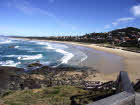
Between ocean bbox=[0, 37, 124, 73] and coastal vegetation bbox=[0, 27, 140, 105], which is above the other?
coastal vegetation bbox=[0, 27, 140, 105]

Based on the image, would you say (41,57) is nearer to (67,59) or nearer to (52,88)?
(67,59)

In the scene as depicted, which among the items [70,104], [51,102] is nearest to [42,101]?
[51,102]

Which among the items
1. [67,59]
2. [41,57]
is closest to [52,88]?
[67,59]

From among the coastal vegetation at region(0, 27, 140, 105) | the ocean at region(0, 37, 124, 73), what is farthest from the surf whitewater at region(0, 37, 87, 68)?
the coastal vegetation at region(0, 27, 140, 105)

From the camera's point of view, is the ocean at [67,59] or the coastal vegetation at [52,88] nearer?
the coastal vegetation at [52,88]

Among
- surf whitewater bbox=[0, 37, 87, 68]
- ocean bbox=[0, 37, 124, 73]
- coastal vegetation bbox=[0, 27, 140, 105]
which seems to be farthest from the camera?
surf whitewater bbox=[0, 37, 87, 68]

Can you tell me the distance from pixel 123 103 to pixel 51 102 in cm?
394

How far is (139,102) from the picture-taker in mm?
1734

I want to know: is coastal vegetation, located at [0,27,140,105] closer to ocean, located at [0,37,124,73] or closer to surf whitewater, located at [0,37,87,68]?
ocean, located at [0,37,124,73]

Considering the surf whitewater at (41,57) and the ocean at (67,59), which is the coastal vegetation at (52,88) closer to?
the ocean at (67,59)

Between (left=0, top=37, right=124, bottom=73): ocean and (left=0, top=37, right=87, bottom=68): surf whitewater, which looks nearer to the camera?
(left=0, top=37, right=124, bottom=73): ocean

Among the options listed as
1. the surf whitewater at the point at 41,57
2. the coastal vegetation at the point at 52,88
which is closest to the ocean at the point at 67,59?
the surf whitewater at the point at 41,57

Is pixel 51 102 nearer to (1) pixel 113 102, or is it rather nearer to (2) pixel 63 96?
(2) pixel 63 96

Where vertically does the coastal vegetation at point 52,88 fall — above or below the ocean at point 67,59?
above
